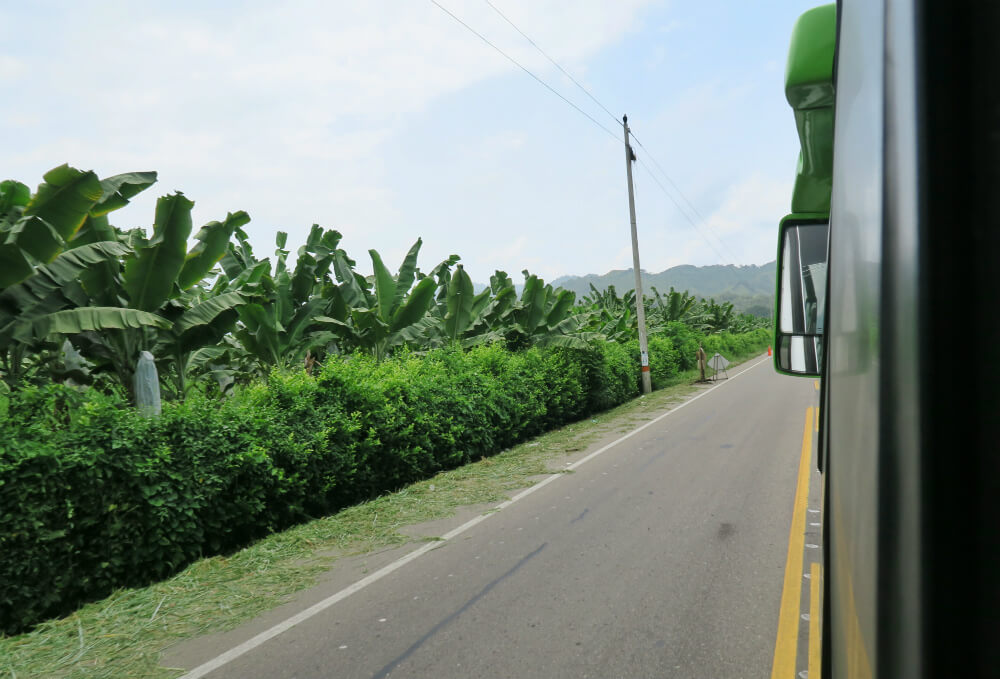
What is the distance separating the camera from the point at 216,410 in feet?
25.0

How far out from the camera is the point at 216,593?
5945 millimetres

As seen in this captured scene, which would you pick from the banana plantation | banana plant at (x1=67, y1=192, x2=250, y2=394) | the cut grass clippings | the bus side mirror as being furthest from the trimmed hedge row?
the bus side mirror

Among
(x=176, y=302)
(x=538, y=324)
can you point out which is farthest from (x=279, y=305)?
(x=538, y=324)

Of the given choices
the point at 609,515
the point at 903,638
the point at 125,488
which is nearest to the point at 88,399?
the point at 125,488

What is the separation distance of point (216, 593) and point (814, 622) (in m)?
5.05

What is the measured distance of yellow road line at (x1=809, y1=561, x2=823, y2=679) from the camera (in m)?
3.94

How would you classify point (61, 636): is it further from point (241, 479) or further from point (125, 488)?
point (241, 479)

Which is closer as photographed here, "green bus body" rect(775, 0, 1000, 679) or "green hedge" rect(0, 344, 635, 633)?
"green bus body" rect(775, 0, 1000, 679)

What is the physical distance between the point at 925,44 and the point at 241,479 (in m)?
A: 7.93

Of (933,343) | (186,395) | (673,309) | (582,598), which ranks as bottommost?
(582,598)

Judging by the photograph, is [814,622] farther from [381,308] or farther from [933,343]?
[381,308]

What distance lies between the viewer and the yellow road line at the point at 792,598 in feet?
13.3

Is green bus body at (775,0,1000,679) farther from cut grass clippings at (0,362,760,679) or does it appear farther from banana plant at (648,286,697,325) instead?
banana plant at (648,286,697,325)

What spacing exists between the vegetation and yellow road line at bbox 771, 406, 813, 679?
565 cm
